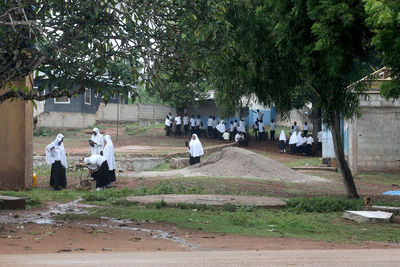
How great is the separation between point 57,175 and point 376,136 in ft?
44.7

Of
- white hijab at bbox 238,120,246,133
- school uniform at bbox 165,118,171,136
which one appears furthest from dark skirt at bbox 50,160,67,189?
school uniform at bbox 165,118,171,136

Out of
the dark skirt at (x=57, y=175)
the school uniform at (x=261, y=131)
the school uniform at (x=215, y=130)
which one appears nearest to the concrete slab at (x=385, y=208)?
the dark skirt at (x=57, y=175)

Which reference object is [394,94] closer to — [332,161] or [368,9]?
[368,9]

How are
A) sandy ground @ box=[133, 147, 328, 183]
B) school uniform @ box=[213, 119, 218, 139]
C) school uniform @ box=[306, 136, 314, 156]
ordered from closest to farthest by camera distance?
sandy ground @ box=[133, 147, 328, 183], school uniform @ box=[306, 136, 314, 156], school uniform @ box=[213, 119, 218, 139]

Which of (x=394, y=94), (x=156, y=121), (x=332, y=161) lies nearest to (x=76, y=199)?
(x=394, y=94)

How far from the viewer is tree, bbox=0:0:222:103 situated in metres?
9.75

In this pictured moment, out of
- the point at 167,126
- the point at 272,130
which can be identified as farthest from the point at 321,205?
the point at 167,126

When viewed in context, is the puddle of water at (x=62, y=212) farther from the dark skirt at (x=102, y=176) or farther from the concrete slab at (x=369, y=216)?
the concrete slab at (x=369, y=216)

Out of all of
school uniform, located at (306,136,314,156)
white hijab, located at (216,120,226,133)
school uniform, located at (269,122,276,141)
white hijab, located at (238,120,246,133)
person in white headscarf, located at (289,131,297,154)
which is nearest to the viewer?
person in white headscarf, located at (289,131,297,154)

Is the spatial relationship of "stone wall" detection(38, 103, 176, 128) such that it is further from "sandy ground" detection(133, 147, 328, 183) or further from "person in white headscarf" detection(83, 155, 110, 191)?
"person in white headscarf" detection(83, 155, 110, 191)

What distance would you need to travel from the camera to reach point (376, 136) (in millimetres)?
24688

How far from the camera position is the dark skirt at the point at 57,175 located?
720 inches

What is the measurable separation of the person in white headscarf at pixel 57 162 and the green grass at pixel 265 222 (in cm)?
568

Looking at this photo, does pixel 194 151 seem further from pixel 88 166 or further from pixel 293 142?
pixel 293 142
